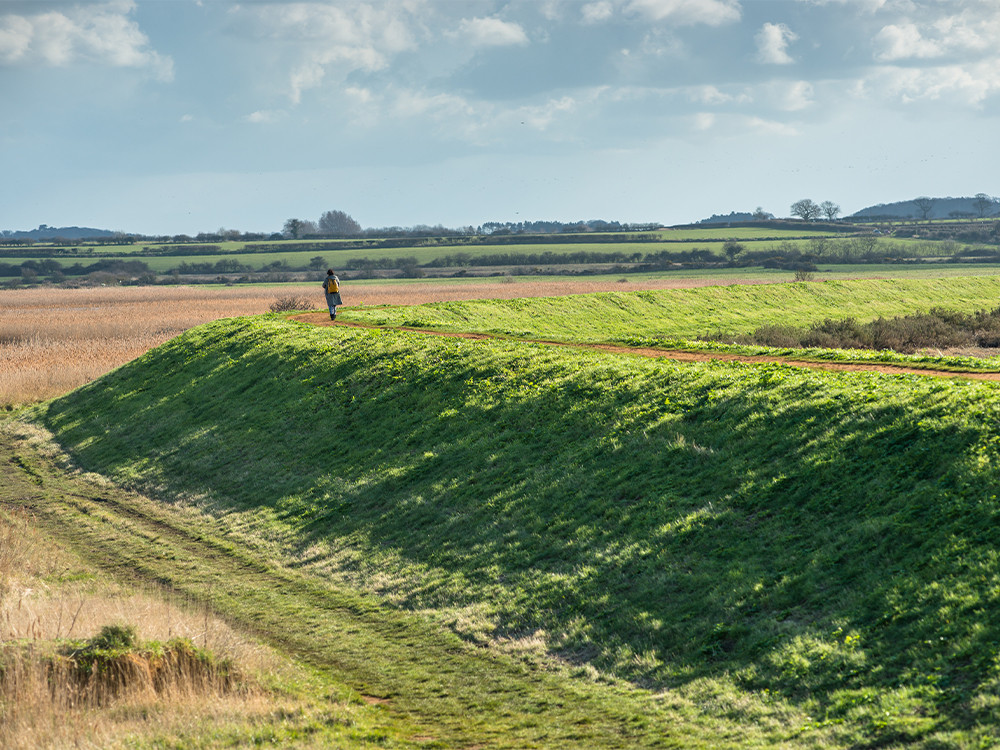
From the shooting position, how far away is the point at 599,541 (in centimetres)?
1587

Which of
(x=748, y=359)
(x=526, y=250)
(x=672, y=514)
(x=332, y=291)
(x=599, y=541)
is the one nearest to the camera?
(x=672, y=514)

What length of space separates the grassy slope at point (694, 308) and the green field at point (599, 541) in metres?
12.0

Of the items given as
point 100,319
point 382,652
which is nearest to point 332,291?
point 382,652

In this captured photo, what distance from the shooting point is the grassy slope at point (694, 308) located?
4706 centimetres

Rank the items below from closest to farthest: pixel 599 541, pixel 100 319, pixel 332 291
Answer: pixel 599 541
pixel 332 291
pixel 100 319

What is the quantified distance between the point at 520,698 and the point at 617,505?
5549 mm

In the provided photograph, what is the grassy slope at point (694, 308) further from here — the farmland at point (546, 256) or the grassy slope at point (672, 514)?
the farmland at point (546, 256)

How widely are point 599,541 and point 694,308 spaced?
139ft

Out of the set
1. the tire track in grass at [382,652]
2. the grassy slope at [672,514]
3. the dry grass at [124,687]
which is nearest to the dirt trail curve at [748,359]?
the grassy slope at [672,514]

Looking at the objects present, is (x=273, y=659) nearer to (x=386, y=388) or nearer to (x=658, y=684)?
(x=658, y=684)

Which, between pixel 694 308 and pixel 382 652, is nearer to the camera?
pixel 382 652

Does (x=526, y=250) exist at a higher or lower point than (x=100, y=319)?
higher

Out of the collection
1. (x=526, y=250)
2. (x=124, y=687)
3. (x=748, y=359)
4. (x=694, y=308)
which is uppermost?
(x=526, y=250)

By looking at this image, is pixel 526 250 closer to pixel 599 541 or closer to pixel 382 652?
pixel 599 541
